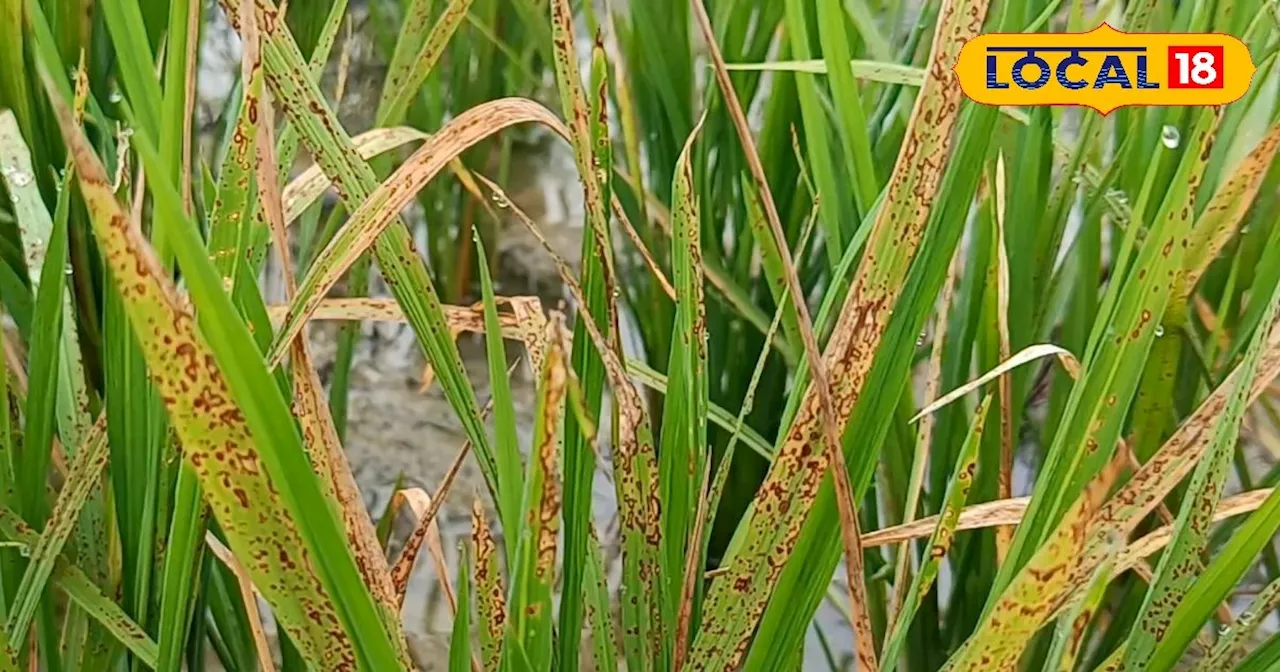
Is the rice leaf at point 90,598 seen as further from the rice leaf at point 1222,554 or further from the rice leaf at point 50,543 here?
the rice leaf at point 1222,554

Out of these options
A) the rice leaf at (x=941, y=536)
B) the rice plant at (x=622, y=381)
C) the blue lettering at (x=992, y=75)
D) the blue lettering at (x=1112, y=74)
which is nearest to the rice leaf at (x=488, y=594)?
the rice plant at (x=622, y=381)

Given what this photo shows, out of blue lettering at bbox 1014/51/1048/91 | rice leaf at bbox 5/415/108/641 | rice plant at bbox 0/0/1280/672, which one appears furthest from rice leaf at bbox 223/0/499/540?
blue lettering at bbox 1014/51/1048/91

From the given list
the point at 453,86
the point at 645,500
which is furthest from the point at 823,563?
the point at 453,86

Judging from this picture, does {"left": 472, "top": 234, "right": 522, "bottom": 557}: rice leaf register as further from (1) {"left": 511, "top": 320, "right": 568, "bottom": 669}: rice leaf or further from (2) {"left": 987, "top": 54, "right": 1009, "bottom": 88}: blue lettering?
(2) {"left": 987, "top": 54, "right": 1009, "bottom": 88}: blue lettering

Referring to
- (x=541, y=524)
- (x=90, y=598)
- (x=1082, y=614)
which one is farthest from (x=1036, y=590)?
(x=90, y=598)

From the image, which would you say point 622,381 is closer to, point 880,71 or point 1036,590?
point 1036,590

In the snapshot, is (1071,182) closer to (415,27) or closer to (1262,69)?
(1262,69)

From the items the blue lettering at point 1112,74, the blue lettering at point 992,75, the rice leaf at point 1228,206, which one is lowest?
the rice leaf at point 1228,206
